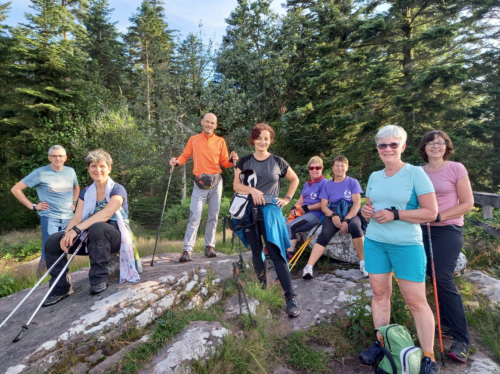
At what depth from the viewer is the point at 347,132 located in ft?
42.2

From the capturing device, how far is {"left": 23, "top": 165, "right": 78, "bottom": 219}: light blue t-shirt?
4.45 metres

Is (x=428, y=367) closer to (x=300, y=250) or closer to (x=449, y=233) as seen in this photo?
(x=449, y=233)

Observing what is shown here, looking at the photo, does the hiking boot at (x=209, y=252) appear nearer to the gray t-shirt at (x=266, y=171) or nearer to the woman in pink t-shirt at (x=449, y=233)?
the gray t-shirt at (x=266, y=171)

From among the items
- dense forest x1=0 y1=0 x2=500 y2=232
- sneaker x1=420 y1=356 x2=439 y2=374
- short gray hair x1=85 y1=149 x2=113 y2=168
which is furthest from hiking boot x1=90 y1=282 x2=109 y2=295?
dense forest x1=0 y1=0 x2=500 y2=232

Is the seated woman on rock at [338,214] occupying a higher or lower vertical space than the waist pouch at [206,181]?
lower

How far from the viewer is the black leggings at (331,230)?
4.05m

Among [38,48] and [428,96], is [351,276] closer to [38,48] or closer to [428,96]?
[428,96]

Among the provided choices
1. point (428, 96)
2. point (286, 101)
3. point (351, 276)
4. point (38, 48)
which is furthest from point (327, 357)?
point (38, 48)

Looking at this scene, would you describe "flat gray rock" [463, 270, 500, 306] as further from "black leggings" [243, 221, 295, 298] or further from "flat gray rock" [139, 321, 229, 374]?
"flat gray rock" [139, 321, 229, 374]

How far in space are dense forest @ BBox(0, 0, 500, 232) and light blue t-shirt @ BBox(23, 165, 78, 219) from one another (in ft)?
28.5

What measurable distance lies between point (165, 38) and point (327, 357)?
26700 millimetres

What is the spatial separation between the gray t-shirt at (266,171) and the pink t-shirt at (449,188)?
1.67 meters

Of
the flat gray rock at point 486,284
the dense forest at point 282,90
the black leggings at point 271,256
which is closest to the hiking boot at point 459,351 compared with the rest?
the flat gray rock at point 486,284

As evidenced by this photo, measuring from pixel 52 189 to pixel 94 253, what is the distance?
85.3 inches
